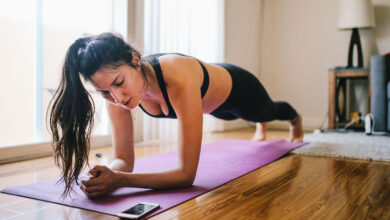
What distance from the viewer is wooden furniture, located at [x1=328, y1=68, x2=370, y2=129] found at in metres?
3.33

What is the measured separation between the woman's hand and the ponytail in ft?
0.14

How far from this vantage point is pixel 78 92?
1044mm

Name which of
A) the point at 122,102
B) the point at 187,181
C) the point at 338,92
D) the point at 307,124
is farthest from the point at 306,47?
the point at 122,102

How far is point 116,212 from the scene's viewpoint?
952 millimetres

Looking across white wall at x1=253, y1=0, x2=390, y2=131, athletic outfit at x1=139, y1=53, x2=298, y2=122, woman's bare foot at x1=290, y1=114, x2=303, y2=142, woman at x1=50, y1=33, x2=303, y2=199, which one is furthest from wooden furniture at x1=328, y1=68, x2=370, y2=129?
woman at x1=50, y1=33, x2=303, y2=199

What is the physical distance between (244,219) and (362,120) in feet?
10.7

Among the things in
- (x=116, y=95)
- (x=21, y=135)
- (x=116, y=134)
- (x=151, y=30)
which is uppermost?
(x=151, y=30)

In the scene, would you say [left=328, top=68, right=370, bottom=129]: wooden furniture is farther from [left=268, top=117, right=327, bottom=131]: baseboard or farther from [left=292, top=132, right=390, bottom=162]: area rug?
[left=292, top=132, right=390, bottom=162]: area rug

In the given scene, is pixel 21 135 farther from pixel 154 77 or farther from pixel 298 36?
pixel 298 36

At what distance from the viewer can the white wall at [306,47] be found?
374 centimetres

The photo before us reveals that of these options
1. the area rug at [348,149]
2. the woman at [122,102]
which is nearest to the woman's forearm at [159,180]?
the woman at [122,102]

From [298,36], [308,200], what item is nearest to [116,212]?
[308,200]

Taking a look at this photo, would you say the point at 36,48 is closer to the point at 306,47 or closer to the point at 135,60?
the point at 135,60

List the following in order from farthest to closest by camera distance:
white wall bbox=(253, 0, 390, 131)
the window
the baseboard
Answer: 1. the baseboard
2. white wall bbox=(253, 0, 390, 131)
3. the window
